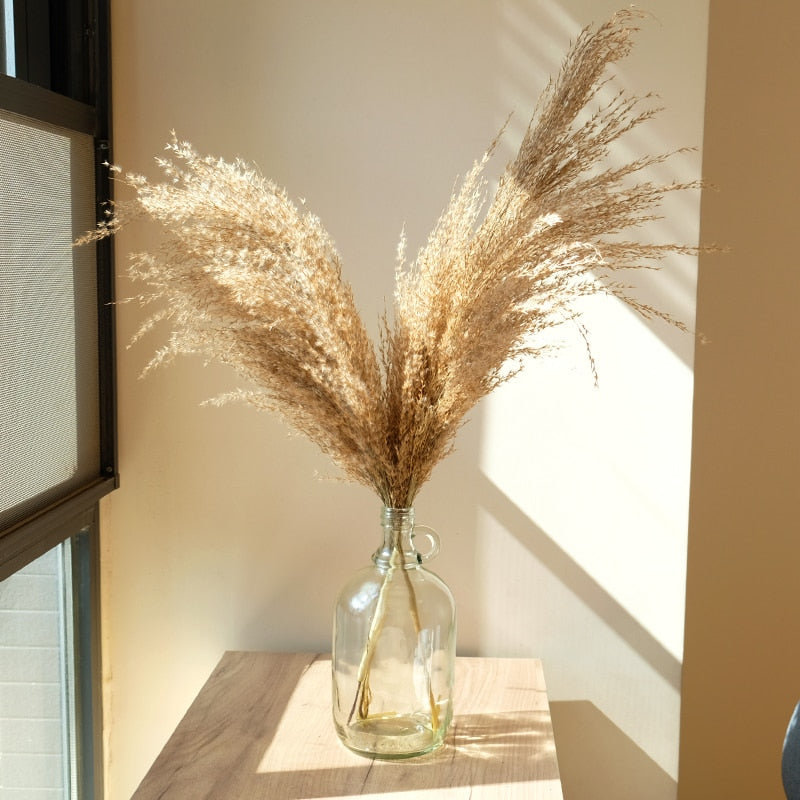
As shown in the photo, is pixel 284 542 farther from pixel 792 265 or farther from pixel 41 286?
pixel 792 265

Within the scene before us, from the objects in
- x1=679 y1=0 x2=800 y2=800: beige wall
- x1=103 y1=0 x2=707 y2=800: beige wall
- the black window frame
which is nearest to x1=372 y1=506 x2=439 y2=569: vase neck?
x1=103 y1=0 x2=707 y2=800: beige wall

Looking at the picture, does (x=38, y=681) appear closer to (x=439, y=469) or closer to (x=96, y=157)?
(x=439, y=469)

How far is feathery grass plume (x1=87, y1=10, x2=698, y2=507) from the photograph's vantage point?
130 centimetres

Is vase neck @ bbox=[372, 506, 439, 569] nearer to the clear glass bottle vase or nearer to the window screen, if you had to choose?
the clear glass bottle vase

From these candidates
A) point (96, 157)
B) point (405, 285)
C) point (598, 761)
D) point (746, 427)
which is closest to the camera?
point (405, 285)

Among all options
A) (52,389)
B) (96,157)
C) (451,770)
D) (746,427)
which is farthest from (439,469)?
(746,427)

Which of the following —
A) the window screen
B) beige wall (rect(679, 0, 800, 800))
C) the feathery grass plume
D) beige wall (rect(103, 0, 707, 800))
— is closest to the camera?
the feathery grass plume

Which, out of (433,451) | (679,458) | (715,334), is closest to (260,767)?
(433,451)

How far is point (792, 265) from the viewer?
251 cm

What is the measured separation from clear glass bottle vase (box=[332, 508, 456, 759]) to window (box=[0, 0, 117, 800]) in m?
0.48

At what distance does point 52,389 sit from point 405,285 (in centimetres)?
59

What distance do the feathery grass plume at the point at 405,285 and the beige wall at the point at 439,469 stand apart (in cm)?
42

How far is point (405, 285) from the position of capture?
4.62 ft

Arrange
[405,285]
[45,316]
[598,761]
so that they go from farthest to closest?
[598,761] → [45,316] → [405,285]
